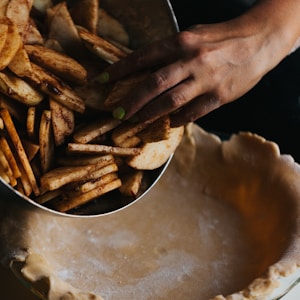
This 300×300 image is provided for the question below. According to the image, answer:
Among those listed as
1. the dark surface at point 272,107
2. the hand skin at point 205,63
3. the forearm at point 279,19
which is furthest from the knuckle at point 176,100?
the dark surface at point 272,107

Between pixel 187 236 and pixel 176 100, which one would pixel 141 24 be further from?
pixel 187 236

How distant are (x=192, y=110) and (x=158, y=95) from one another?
0.30 ft

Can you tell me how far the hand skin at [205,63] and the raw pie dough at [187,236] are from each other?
24cm

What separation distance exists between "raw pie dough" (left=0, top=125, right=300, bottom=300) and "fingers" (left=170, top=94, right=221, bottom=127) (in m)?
0.27

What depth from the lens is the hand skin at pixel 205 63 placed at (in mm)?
1045

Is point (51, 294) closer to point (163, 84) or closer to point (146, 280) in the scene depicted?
point (146, 280)

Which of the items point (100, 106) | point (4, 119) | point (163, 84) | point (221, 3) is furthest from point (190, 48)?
point (221, 3)

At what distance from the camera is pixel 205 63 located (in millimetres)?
1083

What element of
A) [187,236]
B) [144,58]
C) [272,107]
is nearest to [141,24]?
[144,58]

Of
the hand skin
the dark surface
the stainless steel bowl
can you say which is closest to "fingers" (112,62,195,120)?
the hand skin

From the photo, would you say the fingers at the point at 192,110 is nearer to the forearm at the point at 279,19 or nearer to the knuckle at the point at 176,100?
the knuckle at the point at 176,100

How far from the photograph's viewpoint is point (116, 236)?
1266mm

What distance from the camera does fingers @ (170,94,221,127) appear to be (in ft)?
3.67

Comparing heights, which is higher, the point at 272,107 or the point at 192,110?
the point at 192,110
